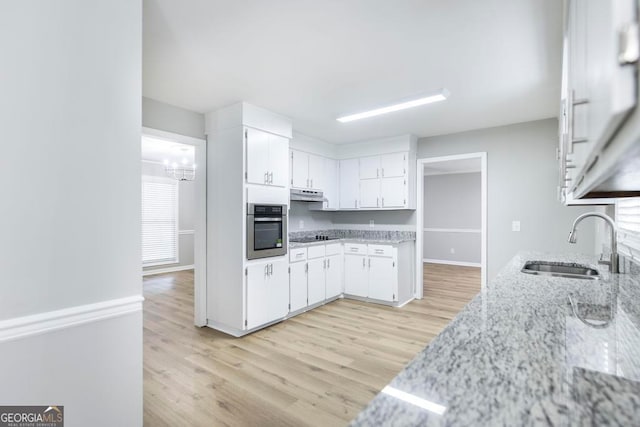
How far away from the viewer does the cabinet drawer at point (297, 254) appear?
4.03m

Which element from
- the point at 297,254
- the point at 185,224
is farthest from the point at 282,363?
the point at 185,224

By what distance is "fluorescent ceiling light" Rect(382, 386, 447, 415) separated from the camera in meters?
0.60

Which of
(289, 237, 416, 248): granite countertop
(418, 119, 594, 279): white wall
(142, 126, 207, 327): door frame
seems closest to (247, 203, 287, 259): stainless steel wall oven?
(289, 237, 416, 248): granite countertop

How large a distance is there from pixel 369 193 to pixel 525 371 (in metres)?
4.42

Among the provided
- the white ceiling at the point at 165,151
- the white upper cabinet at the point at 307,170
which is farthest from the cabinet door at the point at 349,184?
the white ceiling at the point at 165,151

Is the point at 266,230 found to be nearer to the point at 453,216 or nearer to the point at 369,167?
the point at 369,167

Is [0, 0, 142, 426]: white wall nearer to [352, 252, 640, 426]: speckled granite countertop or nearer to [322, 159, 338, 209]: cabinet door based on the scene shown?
[352, 252, 640, 426]: speckled granite countertop

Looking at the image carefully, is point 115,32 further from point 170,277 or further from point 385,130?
point 170,277

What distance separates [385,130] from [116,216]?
378 centimetres

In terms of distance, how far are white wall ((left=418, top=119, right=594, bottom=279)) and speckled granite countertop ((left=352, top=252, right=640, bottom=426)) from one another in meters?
3.01

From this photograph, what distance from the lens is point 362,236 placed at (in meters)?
5.49

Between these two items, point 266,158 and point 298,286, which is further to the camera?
point 298,286

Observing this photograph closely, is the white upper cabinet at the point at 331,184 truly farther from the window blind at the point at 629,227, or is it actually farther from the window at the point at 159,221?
the window at the point at 159,221

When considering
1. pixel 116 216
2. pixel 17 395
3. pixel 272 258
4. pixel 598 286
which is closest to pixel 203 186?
pixel 272 258
